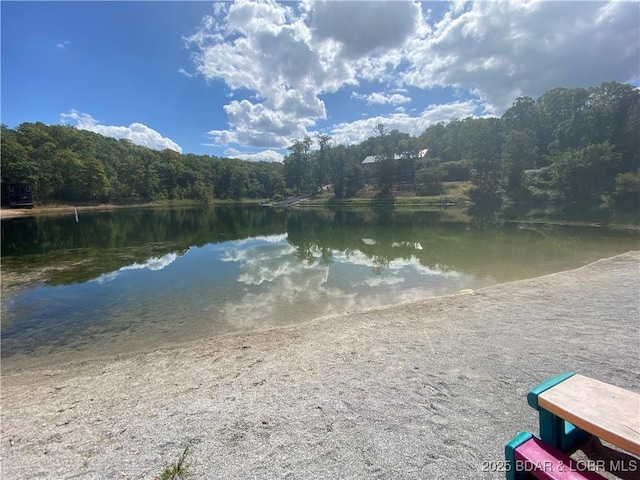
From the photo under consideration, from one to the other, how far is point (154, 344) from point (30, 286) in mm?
9138

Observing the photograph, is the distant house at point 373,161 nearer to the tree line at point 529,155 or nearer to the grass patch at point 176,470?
the tree line at point 529,155

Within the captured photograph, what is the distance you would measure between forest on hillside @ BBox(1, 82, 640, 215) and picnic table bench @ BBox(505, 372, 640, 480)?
37.9 m

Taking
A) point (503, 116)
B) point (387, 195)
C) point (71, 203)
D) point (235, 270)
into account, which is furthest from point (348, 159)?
point (235, 270)

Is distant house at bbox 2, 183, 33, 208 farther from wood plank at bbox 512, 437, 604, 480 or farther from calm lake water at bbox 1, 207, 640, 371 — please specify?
wood plank at bbox 512, 437, 604, 480

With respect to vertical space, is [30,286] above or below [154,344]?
above

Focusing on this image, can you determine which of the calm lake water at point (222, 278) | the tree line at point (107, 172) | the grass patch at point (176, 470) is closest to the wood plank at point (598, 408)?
the grass patch at point (176, 470)

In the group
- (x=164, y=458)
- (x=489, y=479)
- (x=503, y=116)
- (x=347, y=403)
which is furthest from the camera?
(x=503, y=116)

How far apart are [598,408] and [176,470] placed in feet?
11.9

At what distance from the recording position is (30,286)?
38.9 ft

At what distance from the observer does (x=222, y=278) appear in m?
12.6

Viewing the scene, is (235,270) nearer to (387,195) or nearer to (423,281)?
(423,281)

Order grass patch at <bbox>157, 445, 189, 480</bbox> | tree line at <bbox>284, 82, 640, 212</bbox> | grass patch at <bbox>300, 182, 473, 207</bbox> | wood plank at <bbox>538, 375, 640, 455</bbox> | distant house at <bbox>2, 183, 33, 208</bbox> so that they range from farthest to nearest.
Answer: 1. distant house at <bbox>2, 183, 33, 208</bbox>
2. grass patch at <bbox>300, 182, 473, 207</bbox>
3. tree line at <bbox>284, 82, 640, 212</bbox>
4. grass patch at <bbox>157, 445, 189, 480</bbox>
5. wood plank at <bbox>538, 375, 640, 455</bbox>

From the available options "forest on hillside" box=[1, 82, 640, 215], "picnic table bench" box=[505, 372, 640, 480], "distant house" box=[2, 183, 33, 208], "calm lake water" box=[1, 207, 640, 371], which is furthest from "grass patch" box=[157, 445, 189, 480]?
"distant house" box=[2, 183, 33, 208]

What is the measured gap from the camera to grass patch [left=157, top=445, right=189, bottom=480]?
2.80 metres
